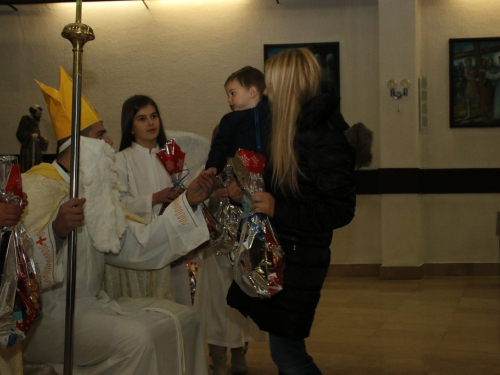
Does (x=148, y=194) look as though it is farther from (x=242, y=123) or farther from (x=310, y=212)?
(x=310, y=212)

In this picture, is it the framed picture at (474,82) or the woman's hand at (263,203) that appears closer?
the woman's hand at (263,203)

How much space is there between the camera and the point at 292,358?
3010mm

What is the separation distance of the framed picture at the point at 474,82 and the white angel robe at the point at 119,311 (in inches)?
307

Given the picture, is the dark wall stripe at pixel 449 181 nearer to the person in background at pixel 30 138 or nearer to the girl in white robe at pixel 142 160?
the person in background at pixel 30 138

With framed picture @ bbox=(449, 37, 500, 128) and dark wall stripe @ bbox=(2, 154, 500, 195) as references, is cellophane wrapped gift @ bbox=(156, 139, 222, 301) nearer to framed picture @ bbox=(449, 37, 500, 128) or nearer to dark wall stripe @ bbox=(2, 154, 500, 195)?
dark wall stripe @ bbox=(2, 154, 500, 195)

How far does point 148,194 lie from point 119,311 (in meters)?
1.42

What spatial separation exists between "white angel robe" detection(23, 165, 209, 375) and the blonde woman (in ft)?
1.27

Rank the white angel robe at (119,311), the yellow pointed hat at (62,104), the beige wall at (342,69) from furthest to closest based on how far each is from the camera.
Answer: the beige wall at (342,69) < the yellow pointed hat at (62,104) < the white angel robe at (119,311)

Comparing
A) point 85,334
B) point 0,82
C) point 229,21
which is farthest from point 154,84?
point 85,334

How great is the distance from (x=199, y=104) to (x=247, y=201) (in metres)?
7.71

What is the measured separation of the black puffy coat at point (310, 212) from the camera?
9.41ft

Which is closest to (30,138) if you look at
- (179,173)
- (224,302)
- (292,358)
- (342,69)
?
(342,69)

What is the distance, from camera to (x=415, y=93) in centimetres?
977

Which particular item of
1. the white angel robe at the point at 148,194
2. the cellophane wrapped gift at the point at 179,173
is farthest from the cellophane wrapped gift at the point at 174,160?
the white angel robe at the point at 148,194
